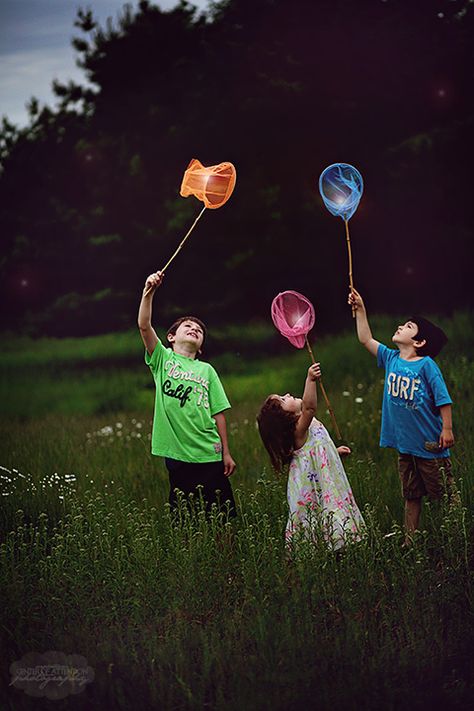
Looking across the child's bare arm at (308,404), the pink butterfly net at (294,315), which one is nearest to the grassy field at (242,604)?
the child's bare arm at (308,404)

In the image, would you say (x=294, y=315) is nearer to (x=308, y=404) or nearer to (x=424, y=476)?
(x=308, y=404)

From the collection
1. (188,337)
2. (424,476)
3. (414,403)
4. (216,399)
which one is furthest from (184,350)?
(424,476)

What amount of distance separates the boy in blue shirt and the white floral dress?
41 cm

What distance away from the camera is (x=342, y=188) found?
16.5 ft

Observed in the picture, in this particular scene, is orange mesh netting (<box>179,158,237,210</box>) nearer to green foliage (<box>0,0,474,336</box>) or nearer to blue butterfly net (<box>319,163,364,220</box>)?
blue butterfly net (<box>319,163,364,220</box>)

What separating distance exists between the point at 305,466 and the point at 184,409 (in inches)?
27.9

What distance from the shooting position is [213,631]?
12.6 feet

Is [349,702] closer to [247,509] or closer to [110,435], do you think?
[247,509]

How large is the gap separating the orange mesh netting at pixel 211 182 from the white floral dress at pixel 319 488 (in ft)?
4.34

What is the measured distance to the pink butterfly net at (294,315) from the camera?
4727 millimetres

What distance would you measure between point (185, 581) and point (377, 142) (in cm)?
798

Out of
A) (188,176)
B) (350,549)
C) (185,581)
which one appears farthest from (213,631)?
(188,176)

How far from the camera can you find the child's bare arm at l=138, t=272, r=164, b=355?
186 inches

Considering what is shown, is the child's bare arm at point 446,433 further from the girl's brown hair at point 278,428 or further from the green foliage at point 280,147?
the green foliage at point 280,147
